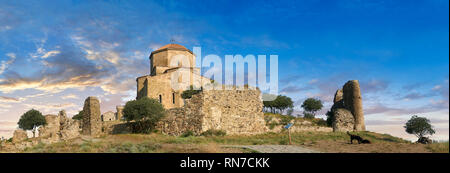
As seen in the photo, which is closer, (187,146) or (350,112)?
(187,146)

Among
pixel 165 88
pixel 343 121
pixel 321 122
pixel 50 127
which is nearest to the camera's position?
pixel 343 121

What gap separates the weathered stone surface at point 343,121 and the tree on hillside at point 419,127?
7845mm

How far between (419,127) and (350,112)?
26.4ft

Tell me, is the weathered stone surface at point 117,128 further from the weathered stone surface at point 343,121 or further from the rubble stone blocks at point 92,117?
the weathered stone surface at point 343,121

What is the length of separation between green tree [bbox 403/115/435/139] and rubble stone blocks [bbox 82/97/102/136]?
30.4 meters

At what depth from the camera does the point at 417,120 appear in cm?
3075

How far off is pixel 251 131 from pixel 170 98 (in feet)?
68.4

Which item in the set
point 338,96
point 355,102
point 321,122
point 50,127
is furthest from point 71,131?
point 338,96

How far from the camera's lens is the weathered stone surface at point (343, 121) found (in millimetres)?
27737

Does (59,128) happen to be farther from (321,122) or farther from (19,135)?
(321,122)

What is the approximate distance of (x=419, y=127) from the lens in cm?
3036

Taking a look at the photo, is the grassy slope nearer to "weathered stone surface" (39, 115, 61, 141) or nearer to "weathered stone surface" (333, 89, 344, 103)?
"weathered stone surface" (333, 89, 344, 103)
